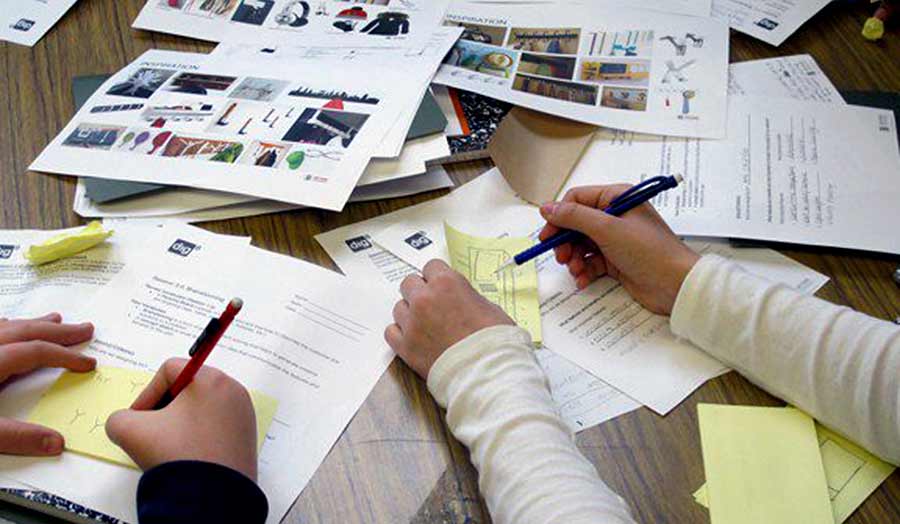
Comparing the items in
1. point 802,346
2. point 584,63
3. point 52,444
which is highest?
point 584,63

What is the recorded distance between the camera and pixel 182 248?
701 mm

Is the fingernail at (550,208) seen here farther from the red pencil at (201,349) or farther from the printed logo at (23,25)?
the printed logo at (23,25)

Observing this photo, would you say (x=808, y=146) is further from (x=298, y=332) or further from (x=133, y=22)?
(x=133, y=22)

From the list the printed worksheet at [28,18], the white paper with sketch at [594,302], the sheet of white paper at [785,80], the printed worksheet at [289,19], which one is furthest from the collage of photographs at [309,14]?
the sheet of white paper at [785,80]

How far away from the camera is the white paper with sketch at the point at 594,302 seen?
61cm

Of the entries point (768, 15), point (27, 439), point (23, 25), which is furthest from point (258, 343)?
point (768, 15)

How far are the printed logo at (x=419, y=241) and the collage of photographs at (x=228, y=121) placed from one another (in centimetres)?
10

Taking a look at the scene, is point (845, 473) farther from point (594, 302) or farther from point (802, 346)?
point (594, 302)

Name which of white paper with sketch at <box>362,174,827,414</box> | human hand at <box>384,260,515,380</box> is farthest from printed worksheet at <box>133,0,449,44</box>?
human hand at <box>384,260,515,380</box>

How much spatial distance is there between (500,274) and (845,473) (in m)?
0.31

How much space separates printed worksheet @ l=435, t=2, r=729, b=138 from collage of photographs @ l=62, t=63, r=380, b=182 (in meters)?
0.14

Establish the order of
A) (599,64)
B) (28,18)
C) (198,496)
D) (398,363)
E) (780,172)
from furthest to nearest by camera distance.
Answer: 1. (28,18)
2. (599,64)
3. (780,172)
4. (398,363)
5. (198,496)

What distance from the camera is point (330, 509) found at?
535 mm

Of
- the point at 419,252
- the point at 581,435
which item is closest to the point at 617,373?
the point at 581,435
